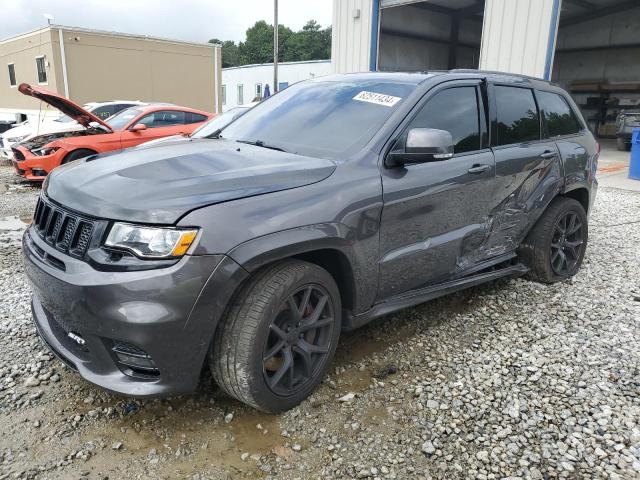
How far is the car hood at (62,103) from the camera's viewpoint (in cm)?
771

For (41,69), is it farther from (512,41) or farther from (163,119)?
(512,41)

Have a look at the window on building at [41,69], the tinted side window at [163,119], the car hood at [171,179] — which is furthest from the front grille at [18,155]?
the window on building at [41,69]

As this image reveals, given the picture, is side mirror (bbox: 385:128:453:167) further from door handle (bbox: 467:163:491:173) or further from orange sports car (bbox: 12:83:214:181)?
orange sports car (bbox: 12:83:214:181)

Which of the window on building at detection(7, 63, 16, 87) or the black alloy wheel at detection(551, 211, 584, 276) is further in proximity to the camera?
the window on building at detection(7, 63, 16, 87)

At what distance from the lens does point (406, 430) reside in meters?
2.53

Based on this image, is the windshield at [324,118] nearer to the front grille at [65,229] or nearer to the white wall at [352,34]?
the front grille at [65,229]

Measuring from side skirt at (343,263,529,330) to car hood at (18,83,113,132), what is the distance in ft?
22.3

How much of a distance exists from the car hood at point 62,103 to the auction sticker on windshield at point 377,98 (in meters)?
6.14

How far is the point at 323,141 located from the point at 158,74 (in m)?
21.6

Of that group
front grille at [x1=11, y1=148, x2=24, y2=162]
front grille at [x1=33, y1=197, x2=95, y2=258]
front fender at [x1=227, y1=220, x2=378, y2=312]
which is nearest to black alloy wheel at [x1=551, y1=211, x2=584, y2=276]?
front fender at [x1=227, y1=220, x2=378, y2=312]

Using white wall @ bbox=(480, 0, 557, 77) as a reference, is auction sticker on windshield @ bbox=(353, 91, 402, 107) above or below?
below

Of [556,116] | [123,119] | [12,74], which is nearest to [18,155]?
[123,119]

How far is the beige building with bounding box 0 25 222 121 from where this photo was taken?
1989 centimetres

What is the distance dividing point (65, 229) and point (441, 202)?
2115 millimetres
